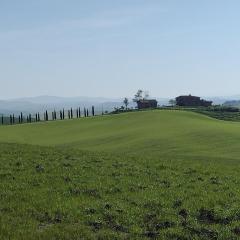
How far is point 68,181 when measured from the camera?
72.9ft

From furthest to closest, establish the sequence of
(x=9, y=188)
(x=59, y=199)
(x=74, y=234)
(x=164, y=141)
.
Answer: (x=164, y=141) < (x=9, y=188) < (x=59, y=199) < (x=74, y=234)

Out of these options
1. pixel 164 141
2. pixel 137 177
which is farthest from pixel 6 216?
pixel 164 141

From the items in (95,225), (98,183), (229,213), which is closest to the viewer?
(95,225)

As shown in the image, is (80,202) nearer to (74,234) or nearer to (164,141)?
(74,234)

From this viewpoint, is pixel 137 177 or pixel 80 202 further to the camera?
pixel 137 177

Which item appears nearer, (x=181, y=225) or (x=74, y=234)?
(x=74, y=234)

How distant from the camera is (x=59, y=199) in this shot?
730 inches

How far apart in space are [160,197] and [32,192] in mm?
4618

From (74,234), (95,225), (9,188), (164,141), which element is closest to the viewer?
(74,234)

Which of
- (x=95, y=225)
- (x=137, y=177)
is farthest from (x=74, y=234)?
(x=137, y=177)

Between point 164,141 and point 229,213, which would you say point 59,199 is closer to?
point 229,213

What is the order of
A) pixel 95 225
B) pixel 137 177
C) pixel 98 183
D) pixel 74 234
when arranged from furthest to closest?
pixel 137 177, pixel 98 183, pixel 95 225, pixel 74 234

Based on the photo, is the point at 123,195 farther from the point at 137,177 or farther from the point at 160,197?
the point at 137,177

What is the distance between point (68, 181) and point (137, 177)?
3.53 m
